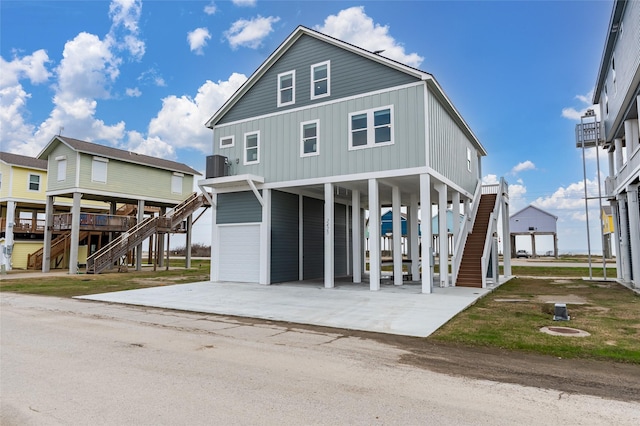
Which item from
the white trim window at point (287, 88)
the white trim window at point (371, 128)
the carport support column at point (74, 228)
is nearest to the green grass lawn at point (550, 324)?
the white trim window at point (371, 128)

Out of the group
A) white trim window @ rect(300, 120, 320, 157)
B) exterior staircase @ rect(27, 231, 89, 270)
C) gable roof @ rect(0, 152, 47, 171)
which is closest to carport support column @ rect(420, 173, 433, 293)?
white trim window @ rect(300, 120, 320, 157)

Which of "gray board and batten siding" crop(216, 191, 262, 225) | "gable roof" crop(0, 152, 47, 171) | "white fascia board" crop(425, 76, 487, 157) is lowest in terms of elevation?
"gray board and batten siding" crop(216, 191, 262, 225)

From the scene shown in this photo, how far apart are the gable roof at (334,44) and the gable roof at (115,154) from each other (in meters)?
10.9

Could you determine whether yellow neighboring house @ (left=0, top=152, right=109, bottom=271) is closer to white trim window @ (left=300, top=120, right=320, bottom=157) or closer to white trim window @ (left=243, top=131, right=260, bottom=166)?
white trim window @ (left=243, top=131, right=260, bottom=166)

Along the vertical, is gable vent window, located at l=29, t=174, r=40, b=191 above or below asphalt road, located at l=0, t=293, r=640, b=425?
above

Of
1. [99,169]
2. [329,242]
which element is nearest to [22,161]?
[99,169]

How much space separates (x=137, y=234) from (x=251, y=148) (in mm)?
12433

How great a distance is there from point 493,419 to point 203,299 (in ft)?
32.5

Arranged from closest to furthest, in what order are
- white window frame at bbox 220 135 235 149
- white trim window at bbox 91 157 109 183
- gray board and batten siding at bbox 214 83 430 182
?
gray board and batten siding at bbox 214 83 430 182 → white window frame at bbox 220 135 235 149 → white trim window at bbox 91 157 109 183

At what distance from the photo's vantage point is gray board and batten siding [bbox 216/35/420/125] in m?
14.1

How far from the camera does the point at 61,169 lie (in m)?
24.8

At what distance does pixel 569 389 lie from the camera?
4449 millimetres

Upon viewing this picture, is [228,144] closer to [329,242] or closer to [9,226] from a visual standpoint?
[329,242]

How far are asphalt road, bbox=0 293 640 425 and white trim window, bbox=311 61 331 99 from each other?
34.5ft
